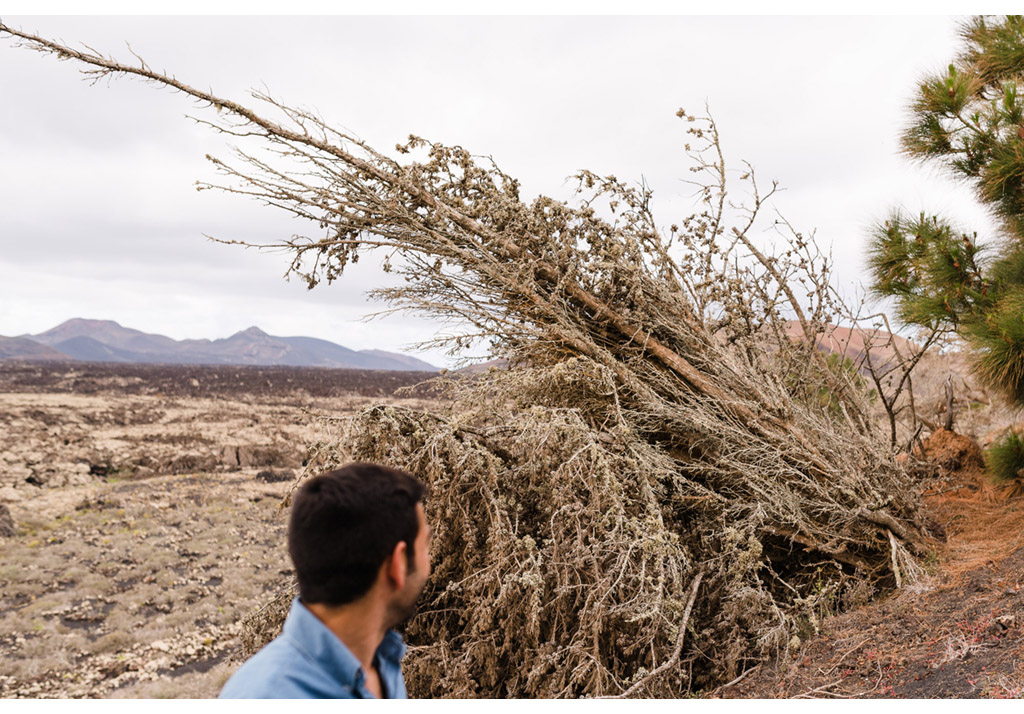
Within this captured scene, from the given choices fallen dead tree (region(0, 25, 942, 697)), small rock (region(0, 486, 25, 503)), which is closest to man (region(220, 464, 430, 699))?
fallen dead tree (region(0, 25, 942, 697))

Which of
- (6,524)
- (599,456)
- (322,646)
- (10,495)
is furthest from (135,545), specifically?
(322,646)

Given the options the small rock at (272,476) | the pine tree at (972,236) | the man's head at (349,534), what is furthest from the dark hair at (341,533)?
the small rock at (272,476)

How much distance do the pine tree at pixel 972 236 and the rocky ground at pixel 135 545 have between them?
4844mm

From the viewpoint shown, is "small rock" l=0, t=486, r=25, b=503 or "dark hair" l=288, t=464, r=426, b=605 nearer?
"dark hair" l=288, t=464, r=426, b=605

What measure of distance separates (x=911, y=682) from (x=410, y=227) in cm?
411

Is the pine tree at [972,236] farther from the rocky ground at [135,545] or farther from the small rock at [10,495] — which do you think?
the small rock at [10,495]

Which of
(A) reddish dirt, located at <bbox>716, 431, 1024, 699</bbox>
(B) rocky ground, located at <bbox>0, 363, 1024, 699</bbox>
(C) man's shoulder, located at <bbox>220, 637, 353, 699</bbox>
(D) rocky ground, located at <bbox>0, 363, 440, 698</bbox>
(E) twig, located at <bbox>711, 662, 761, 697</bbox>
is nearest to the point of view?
(C) man's shoulder, located at <bbox>220, 637, 353, 699</bbox>

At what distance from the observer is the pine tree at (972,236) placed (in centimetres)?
532

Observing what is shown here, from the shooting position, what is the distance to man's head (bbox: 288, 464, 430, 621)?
4.48 ft

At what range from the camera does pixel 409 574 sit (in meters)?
1.47

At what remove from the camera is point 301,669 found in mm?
1300

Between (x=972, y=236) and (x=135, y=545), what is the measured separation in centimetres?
1173

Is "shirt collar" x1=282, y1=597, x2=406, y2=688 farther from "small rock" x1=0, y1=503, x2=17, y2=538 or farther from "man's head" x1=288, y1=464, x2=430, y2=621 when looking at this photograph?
"small rock" x1=0, y1=503, x2=17, y2=538

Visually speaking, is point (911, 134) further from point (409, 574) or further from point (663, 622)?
point (409, 574)
